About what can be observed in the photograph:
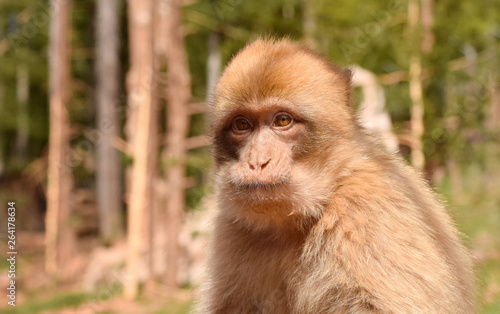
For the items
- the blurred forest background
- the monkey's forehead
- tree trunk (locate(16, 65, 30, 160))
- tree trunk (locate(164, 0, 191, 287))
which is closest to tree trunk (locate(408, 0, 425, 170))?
the blurred forest background

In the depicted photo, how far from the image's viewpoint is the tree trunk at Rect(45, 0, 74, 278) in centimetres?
1317

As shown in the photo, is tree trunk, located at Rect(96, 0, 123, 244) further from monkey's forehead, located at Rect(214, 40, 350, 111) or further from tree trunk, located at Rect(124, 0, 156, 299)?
monkey's forehead, located at Rect(214, 40, 350, 111)

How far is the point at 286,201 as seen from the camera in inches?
126

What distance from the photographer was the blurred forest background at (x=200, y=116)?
7.39 m

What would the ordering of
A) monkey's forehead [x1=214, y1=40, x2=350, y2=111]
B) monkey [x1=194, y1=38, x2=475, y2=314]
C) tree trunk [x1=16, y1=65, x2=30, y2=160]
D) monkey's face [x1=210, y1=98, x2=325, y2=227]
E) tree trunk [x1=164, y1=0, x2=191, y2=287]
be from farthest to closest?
tree trunk [x1=16, y1=65, x2=30, y2=160]
tree trunk [x1=164, y1=0, x2=191, y2=287]
monkey's forehead [x1=214, y1=40, x2=350, y2=111]
monkey's face [x1=210, y1=98, x2=325, y2=227]
monkey [x1=194, y1=38, x2=475, y2=314]

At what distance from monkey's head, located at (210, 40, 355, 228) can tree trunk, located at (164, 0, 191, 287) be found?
6.34 metres

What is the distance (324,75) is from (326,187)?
0.67 meters

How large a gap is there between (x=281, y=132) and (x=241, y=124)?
0.28 metres

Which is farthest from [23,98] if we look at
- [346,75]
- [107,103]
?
[346,75]

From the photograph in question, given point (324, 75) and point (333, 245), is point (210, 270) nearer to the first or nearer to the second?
point (333, 245)

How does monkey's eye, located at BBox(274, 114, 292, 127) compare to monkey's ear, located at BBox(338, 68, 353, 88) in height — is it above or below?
below

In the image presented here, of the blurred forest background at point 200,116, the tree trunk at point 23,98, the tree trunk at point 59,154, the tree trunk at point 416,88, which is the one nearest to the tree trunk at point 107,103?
the blurred forest background at point 200,116

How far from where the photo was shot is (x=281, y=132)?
332 cm

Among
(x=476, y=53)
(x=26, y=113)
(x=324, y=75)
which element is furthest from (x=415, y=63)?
(x=26, y=113)
